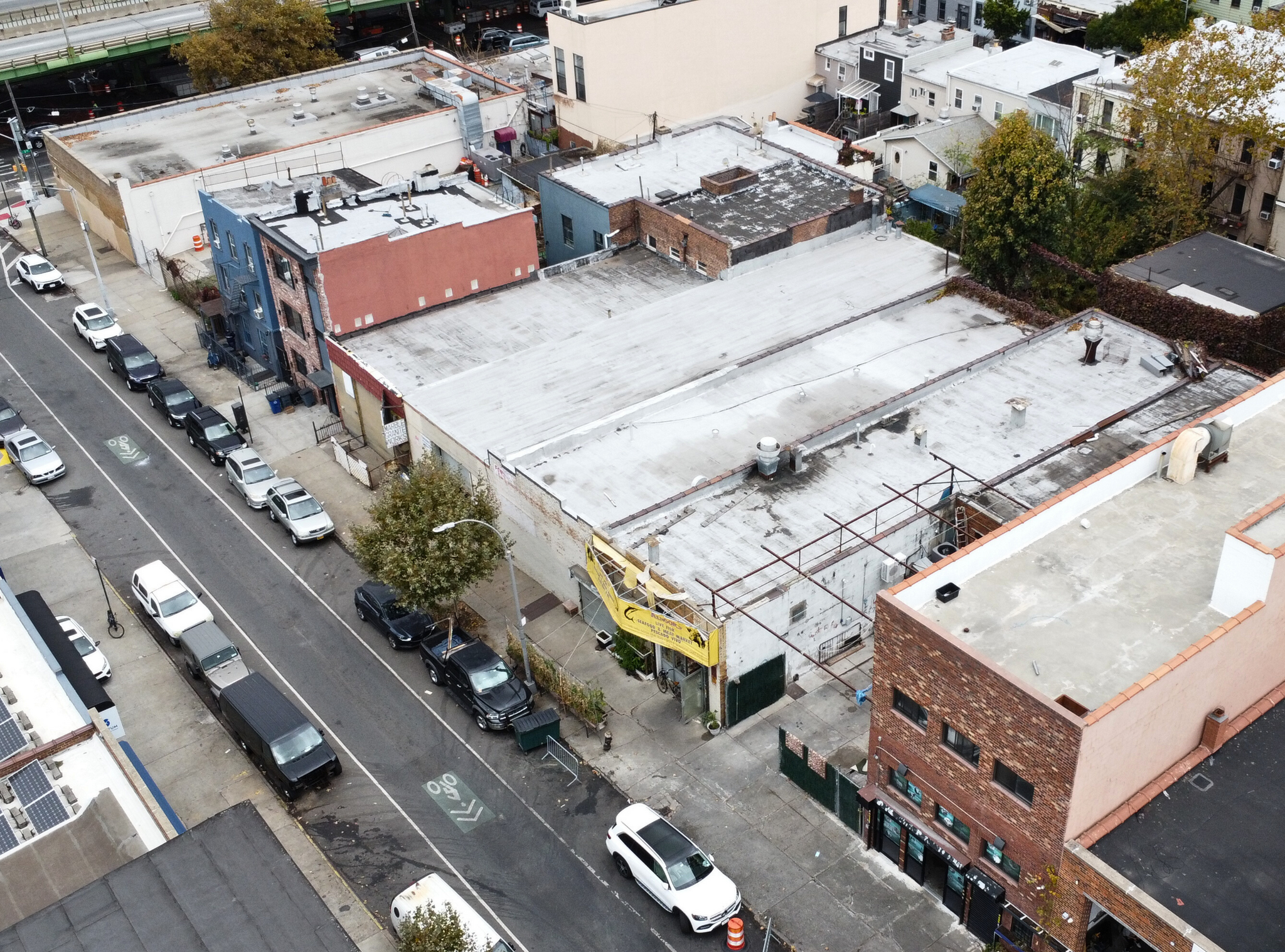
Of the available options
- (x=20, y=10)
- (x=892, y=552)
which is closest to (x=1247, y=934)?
(x=892, y=552)

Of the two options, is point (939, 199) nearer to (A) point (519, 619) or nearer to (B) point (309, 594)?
(B) point (309, 594)

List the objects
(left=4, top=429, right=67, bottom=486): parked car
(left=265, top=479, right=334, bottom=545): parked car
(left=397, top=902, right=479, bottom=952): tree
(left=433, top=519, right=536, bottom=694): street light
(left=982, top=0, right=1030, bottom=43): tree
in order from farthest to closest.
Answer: (left=982, top=0, right=1030, bottom=43): tree → (left=4, top=429, right=67, bottom=486): parked car → (left=265, top=479, right=334, bottom=545): parked car → (left=433, top=519, right=536, bottom=694): street light → (left=397, top=902, right=479, bottom=952): tree

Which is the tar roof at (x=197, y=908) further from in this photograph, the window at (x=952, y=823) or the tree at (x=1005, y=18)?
the tree at (x=1005, y=18)

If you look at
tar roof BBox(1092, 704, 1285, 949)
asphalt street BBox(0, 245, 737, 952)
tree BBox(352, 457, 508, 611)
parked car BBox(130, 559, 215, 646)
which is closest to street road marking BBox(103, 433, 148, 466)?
asphalt street BBox(0, 245, 737, 952)

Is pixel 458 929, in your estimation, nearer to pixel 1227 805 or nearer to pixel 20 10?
pixel 1227 805

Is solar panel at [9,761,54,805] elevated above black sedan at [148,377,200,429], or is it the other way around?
solar panel at [9,761,54,805]

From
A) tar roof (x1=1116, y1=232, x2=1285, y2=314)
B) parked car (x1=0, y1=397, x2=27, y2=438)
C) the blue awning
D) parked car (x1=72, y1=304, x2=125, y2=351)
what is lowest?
parked car (x1=0, y1=397, x2=27, y2=438)

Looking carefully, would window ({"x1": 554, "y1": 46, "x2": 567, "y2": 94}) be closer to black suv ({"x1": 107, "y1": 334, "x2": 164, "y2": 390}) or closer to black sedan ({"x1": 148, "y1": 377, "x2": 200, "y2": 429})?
black suv ({"x1": 107, "y1": 334, "x2": 164, "y2": 390})

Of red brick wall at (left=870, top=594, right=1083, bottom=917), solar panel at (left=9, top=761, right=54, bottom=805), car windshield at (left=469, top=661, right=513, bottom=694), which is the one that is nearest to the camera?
red brick wall at (left=870, top=594, right=1083, bottom=917)
